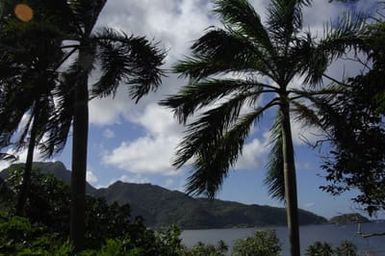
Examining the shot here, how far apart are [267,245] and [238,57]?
2302 cm

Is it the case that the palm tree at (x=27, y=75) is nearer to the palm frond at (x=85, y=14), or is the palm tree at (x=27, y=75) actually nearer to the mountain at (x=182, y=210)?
the palm frond at (x=85, y=14)

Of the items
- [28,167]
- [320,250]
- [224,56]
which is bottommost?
[320,250]

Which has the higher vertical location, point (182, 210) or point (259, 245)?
point (182, 210)

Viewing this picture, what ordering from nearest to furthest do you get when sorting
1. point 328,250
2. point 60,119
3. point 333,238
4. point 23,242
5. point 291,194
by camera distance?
point 23,242 → point 291,194 → point 60,119 → point 328,250 → point 333,238

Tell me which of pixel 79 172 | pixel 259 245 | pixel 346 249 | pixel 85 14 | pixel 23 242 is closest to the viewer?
pixel 23 242

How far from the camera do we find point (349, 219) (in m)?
9.35

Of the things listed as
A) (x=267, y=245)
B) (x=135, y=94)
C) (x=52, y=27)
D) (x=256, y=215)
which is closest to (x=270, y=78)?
(x=135, y=94)

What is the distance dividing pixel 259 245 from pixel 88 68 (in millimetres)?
23301

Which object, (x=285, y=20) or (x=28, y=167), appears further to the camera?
(x=28, y=167)

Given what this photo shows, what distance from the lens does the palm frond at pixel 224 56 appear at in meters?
11.5

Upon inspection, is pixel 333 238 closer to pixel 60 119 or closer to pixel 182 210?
pixel 182 210

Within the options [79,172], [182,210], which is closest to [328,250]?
[79,172]

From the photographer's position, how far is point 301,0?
39.0 ft

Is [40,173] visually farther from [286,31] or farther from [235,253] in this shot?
[235,253]
